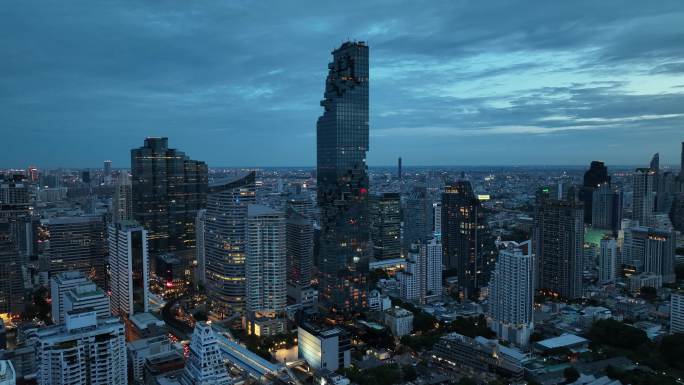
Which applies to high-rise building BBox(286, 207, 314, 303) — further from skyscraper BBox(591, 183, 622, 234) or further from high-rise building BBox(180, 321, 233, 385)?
skyscraper BBox(591, 183, 622, 234)

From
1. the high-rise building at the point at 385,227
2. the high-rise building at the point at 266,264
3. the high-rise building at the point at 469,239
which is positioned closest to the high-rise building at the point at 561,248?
the high-rise building at the point at 469,239

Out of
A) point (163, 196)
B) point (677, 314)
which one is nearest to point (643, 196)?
point (677, 314)

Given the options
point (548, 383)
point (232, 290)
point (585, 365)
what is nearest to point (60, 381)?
point (232, 290)

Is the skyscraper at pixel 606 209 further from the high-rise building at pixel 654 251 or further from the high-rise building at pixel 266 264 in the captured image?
the high-rise building at pixel 266 264

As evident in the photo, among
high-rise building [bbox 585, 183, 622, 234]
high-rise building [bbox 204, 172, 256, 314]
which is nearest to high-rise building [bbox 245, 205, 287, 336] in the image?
high-rise building [bbox 204, 172, 256, 314]

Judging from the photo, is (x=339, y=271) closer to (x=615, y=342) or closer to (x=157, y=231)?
(x=615, y=342)
